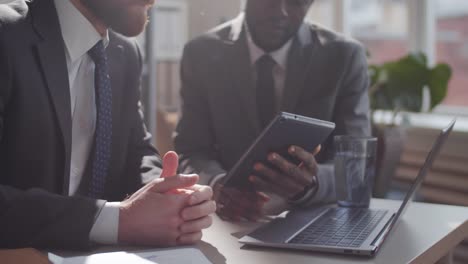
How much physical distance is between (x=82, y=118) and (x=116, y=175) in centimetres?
18

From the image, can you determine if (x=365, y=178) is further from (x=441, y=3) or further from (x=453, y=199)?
(x=441, y=3)

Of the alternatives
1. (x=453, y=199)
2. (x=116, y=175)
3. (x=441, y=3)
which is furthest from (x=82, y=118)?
(x=441, y=3)

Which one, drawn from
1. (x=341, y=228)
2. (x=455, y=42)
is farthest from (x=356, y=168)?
(x=455, y=42)

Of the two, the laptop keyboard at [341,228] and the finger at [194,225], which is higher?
the finger at [194,225]

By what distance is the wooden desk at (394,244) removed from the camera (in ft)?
3.20

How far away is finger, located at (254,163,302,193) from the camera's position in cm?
128

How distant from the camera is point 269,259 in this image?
3.20 feet

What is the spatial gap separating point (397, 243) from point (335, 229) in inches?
4.8

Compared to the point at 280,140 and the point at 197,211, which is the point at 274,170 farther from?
the point at 197,211

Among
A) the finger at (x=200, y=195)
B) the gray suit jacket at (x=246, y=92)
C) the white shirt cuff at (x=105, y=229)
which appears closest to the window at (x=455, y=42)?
the gray suit jacket at (x=246, y=92)

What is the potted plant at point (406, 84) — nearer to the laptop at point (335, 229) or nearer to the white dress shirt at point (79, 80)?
the laptop at point (335, 229)

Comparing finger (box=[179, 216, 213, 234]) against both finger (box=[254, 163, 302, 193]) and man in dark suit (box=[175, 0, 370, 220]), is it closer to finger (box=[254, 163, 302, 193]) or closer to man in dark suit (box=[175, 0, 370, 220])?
finger (box=[254, 163, 302, 193])

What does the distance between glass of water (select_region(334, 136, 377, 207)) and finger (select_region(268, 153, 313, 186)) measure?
0.29ft

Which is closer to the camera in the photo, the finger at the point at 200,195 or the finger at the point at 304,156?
the finger at the point at 200,195
